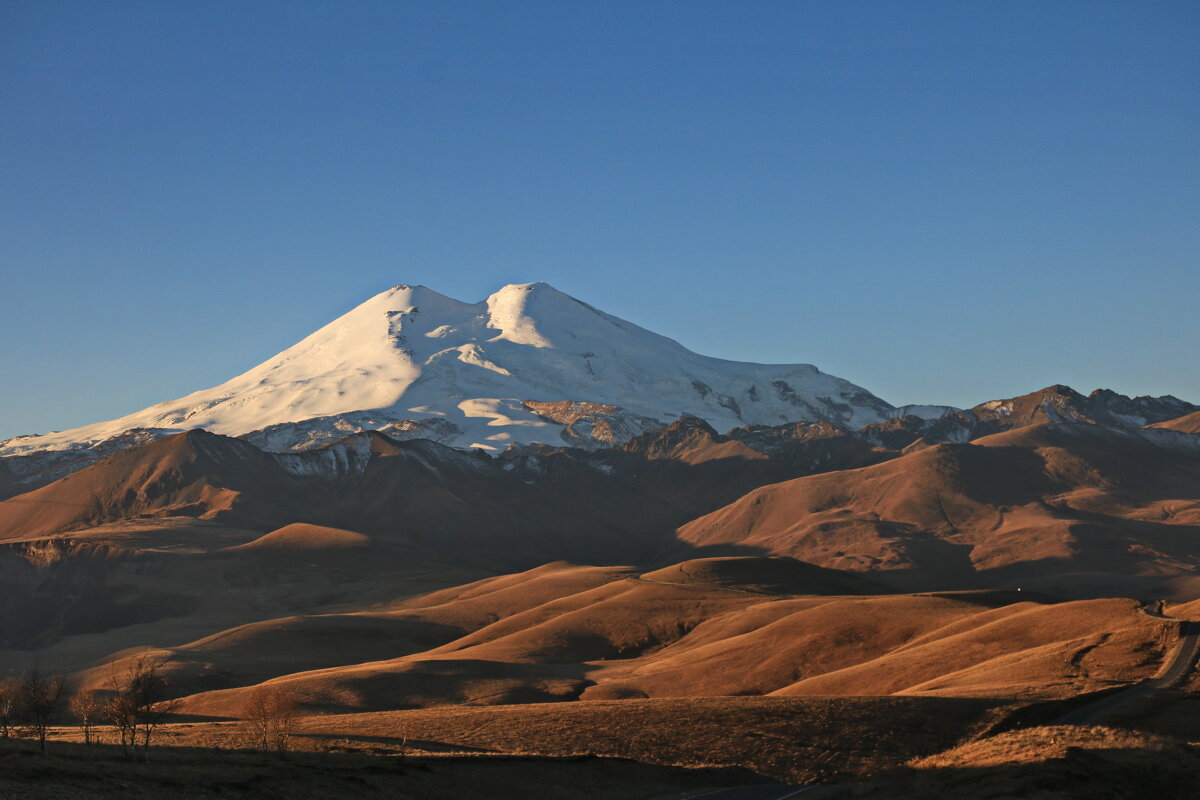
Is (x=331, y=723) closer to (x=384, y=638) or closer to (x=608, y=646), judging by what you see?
(x=608, y=646)

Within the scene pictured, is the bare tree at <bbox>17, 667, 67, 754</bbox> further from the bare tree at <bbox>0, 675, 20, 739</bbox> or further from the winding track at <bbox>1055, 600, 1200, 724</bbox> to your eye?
the winding track at <bbox>1055, 600, 1200, 724</bbox>

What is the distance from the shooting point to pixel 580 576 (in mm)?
173375

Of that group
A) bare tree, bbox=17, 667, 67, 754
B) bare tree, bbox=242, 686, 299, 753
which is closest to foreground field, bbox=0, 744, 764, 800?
bare tree, bbox=17, 667, 67, 754

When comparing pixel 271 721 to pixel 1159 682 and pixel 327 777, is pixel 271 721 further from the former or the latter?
pixel 1159 682

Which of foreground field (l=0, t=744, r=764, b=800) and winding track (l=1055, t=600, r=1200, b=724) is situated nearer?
foreground field (l=0, t=744, r=764, b=800)

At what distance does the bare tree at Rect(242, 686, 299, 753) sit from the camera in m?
53.1

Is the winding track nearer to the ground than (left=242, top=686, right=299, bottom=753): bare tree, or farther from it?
nearer to the ground

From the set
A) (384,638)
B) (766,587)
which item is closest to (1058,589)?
(766,587)

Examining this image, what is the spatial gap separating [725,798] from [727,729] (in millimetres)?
11427

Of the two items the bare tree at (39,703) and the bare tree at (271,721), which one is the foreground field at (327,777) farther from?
the bare tree at (271,721)

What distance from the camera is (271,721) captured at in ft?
197

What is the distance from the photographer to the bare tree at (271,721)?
174ft

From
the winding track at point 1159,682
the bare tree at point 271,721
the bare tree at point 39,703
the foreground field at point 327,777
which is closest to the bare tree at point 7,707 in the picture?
the bare tree at point 39,703

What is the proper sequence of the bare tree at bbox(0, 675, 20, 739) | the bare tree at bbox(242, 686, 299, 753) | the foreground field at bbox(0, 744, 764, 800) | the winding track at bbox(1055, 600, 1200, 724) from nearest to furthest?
the foreground field at bbox(0, 744, 764, 800), the winding track at bbox(1055, 600, 1200, 724), the bare tree at bbox(242, 686, 299, 753), the bare tree at bbox(0, 675, 20, 739)
